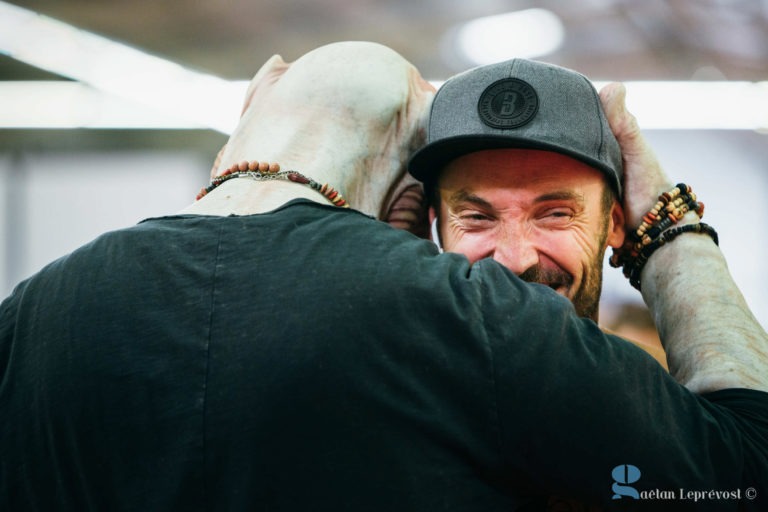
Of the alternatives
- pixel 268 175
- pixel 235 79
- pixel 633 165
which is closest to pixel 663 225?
pixel 633 165

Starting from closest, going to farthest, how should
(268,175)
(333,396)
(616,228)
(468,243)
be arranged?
1. (333,396)
2. (268,175)
3. (468,243)
4. (616,228)

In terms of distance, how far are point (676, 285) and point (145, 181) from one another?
5.51 m

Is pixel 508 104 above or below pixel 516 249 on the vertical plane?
above

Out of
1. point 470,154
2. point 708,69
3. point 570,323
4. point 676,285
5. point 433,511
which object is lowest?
point 433,511

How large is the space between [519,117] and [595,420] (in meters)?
0.69

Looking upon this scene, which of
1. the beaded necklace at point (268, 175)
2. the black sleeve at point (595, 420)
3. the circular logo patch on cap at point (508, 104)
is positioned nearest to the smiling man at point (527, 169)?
the circular logo patch on cap at point (508, 104)

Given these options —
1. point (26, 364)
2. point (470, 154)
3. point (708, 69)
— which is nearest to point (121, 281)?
point (26, 364)

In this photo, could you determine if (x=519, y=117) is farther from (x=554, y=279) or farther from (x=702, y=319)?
(x=702, y=319)

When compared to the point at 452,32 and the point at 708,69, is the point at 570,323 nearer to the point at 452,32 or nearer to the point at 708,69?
the point at 452,32

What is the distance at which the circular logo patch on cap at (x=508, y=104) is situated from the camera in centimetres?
163

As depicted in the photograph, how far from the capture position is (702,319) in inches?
60.1

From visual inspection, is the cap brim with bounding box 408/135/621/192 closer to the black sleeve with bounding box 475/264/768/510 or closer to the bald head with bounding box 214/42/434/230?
the bald head with bounding box 214/42/434/230

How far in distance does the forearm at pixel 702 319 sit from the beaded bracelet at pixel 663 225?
2cm

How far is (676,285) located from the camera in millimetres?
1632
